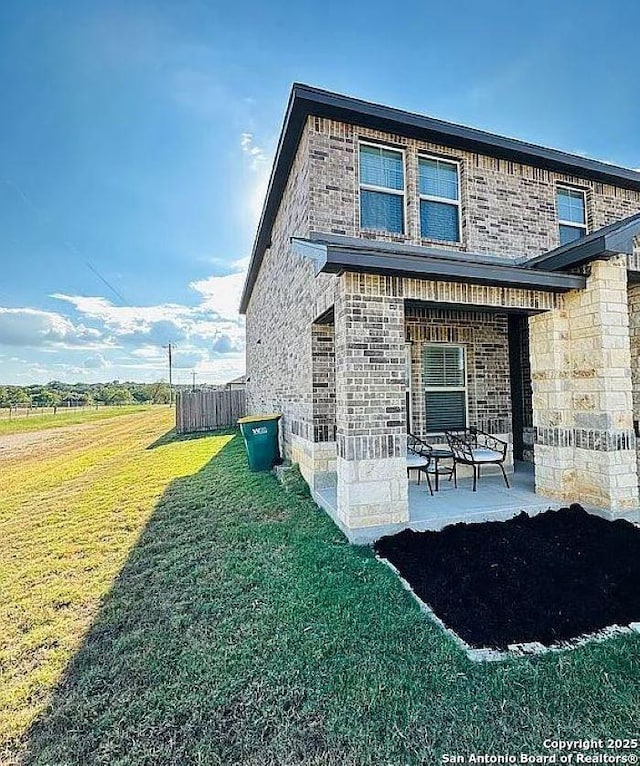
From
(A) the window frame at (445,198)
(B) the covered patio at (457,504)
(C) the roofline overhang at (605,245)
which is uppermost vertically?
(A) the window frame at (445,198)

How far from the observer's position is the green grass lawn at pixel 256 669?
2.29 meters

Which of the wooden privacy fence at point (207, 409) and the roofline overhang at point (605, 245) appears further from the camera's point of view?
the wooden privacy fence at point (207, 409)

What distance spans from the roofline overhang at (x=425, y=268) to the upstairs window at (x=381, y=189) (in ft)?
6.82

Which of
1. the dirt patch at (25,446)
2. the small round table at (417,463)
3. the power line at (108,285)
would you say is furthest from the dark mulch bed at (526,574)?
the power line at (108,285)

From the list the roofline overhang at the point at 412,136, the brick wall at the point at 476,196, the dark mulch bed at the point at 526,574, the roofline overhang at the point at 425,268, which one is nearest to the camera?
the dark mulch bed at the point at 526,574

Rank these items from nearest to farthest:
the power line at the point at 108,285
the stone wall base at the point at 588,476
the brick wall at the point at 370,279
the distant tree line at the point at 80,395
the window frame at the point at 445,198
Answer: the brick wall at the point at 370,279, the stone wall base at the point at 588,476, the window frame at the point at 445,198, the power line at the point at 108,285, the distant tree line at the point at 80,395

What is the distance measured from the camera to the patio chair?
6426 millimetres

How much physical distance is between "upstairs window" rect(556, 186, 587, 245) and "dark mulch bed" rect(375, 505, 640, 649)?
6086 mm

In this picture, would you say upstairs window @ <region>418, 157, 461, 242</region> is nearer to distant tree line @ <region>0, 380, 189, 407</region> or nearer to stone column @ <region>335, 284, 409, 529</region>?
stone column @ <region>335, 284, 409, 529</region>

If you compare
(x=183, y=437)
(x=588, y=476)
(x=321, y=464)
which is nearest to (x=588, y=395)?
(x=588, y=476)

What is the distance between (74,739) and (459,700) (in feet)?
7.80

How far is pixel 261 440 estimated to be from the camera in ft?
30.6

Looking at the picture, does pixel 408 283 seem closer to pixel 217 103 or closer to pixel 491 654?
pixel 491 654

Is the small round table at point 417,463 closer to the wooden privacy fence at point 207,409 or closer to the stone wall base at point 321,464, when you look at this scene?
the stone wall base at point 321,464
